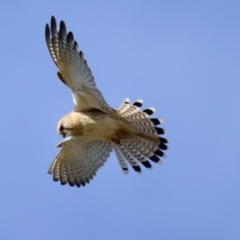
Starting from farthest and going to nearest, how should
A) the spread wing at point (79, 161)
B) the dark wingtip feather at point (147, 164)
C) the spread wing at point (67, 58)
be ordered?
the spread wing at point (79, 161) → the dark wingtip feather at point (147, 164) → the spread wing at point (67, 58)

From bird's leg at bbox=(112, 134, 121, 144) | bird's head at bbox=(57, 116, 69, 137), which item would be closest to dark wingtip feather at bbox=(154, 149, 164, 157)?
bird's leg at bbox=(112, 134, 121, 144)

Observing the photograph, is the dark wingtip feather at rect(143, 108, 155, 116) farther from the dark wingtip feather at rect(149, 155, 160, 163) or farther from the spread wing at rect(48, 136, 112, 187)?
the spread wing at rect(48, 136, 112, 187)

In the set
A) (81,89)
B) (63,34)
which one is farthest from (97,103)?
Result: (63,34)

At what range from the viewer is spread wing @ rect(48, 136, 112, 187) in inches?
A: 575

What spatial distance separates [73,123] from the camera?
13672mm

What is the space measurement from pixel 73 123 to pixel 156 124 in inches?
53.9

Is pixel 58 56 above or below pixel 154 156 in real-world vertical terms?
above

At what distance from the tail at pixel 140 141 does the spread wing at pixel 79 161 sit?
314mm

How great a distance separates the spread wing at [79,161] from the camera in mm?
14602

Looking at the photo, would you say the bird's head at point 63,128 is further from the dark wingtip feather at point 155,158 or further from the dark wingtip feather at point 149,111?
the dark wingtip feather at point 155,158

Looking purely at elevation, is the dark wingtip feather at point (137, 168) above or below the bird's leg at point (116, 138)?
below

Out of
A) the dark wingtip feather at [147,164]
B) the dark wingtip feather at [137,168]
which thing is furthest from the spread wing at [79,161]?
the dark wingtip feather at [147,164]

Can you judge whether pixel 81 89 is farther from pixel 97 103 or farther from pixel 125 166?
pixel 125 166

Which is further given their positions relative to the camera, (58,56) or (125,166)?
(125,166)
